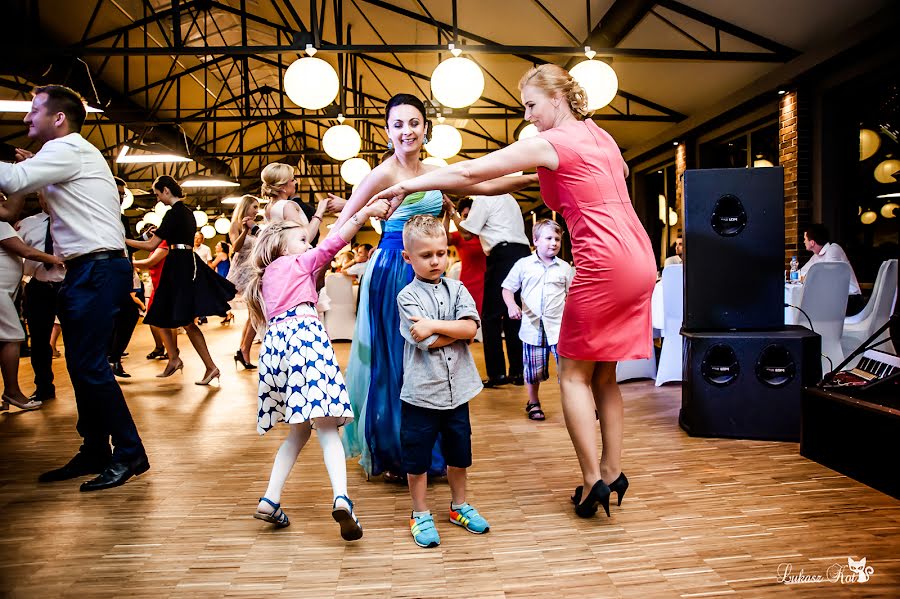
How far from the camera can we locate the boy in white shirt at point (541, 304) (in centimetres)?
349

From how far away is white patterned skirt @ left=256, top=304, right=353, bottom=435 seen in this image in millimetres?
1988

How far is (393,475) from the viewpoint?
252 cm

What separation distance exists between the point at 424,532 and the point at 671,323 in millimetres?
2951

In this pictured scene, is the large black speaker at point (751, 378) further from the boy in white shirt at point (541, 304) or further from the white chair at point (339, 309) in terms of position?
the white chair at point (339, 309)

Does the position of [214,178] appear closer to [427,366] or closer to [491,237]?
[491,237]

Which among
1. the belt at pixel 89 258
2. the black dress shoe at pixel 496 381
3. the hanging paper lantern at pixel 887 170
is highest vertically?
the hanging paper lantern at pixel 887 170

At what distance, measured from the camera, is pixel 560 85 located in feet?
6.59

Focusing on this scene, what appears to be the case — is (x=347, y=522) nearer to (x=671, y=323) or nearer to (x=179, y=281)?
(x=671, y=323)

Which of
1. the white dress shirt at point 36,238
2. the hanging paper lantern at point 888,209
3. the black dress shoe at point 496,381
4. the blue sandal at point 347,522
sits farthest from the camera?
the hanging paper lantern at point 888,209

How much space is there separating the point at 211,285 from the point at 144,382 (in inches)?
40.2

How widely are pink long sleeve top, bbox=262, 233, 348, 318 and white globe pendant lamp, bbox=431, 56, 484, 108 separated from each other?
9.16 ft

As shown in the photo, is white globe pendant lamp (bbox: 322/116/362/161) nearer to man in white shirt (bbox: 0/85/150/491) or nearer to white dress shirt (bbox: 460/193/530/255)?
white dress shirt (bbox: 460/193/530/255)

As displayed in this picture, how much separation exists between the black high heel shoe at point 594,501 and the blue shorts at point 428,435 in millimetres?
411

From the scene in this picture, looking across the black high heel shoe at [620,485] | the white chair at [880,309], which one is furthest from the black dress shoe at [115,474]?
the white chair at [880,309]
